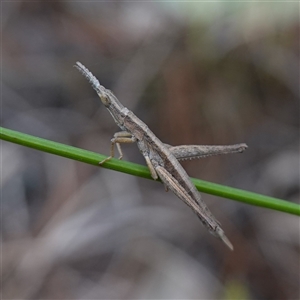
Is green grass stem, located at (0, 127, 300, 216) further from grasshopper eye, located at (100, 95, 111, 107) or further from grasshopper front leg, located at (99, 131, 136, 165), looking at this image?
grasshopper eye, located at (100, 95, 111, 107)

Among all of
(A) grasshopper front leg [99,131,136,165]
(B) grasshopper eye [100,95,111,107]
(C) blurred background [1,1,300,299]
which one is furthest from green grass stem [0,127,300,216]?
(C) blurred background [1,1,300,299]

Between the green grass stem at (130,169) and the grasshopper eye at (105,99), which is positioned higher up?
the grasshopper eye at (105,99)

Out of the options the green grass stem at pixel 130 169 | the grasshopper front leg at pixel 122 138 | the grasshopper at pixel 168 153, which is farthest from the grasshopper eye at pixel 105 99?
the green grass stem at pixel 130 169

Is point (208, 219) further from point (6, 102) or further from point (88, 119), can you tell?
point (6, 102)

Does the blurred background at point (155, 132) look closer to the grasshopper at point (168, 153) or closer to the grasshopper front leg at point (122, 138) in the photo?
the grasshopper at point (168, 153)

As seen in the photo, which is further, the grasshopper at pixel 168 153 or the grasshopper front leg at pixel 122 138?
the grasshopper front leg at pixel 122 138

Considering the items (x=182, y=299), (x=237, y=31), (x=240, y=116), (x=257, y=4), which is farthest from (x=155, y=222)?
(x=257, y=4)

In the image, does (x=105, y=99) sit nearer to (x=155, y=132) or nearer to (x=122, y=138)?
(x=122, y=138)

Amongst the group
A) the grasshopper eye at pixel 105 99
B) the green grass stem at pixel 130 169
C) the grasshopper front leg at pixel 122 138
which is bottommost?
the green grass stem at pixel 130 169
